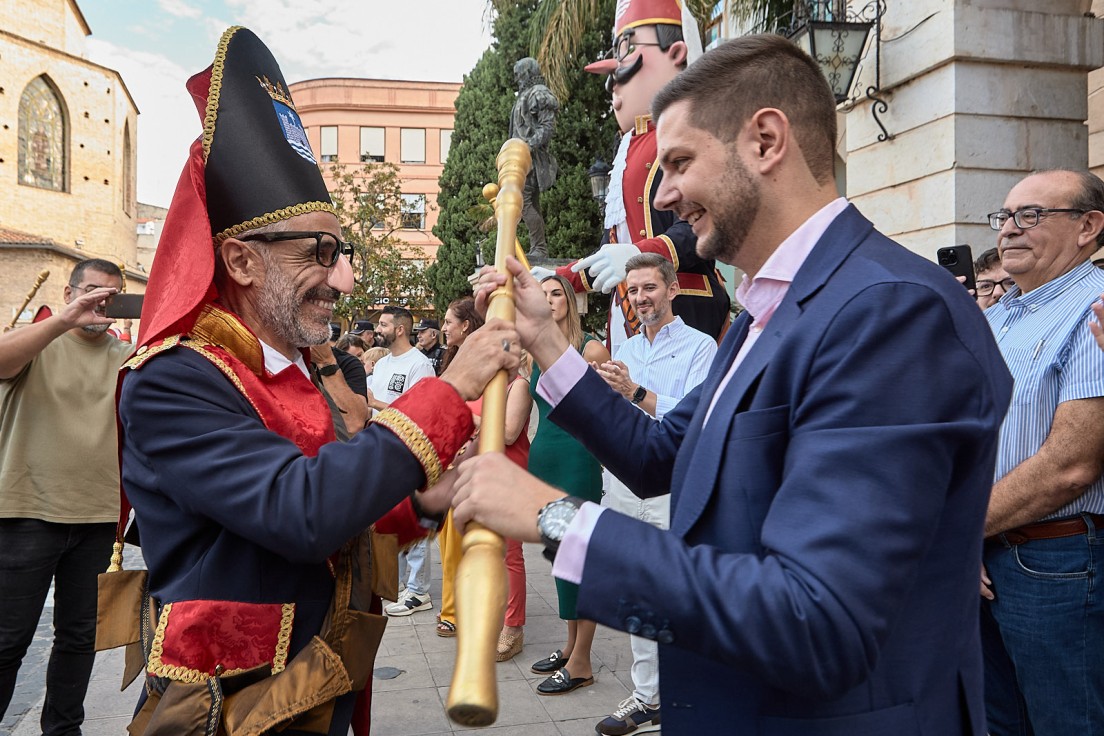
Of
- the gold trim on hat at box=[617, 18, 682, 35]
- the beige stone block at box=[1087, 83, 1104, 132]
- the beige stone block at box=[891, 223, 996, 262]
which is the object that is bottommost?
the beige stone block at box=[891, 223, 996, 262]

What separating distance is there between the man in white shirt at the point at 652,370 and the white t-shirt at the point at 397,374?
3087 millimetres

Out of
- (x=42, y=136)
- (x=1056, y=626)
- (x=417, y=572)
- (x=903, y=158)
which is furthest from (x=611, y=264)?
(x=42, y=136)

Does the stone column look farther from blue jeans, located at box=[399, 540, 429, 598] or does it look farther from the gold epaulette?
the gold epaulette

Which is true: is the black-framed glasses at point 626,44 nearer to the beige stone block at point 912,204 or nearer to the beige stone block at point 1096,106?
the beige stone block at point 912,204

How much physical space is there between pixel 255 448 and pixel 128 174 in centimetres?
4760

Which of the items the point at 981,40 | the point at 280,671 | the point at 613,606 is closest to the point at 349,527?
the point at 280,671

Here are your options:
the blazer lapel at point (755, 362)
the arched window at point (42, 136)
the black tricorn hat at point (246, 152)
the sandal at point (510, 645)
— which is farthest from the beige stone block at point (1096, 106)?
the arched window at point (42, 136)

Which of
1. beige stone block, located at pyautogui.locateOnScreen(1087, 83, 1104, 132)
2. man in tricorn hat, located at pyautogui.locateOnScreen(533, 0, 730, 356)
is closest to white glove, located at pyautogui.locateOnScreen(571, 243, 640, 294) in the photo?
man in tricorn hat, located at pyautogui.locateOnScreen(533, 0, 730, 356)

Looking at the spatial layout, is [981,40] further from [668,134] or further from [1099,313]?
[668,134]

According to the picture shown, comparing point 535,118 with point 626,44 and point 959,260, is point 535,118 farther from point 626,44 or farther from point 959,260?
point 959,260

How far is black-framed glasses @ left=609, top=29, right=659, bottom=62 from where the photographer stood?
Result: 15.8ft

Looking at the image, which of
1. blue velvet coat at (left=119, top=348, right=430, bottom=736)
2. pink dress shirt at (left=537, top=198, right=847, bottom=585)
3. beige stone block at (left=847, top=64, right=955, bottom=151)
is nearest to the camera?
pink dress shirt at (left=537, top=198, right=847, bottom=585)

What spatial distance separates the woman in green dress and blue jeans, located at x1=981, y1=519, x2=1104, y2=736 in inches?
97.5

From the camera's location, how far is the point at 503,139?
19281 millimetres
